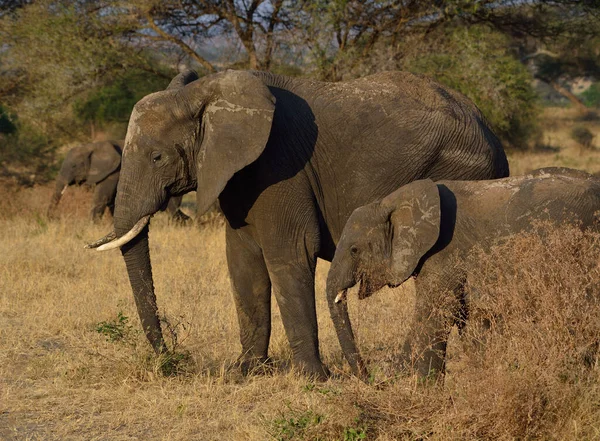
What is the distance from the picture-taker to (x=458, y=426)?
455 centimetres

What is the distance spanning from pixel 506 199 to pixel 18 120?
1438 cm

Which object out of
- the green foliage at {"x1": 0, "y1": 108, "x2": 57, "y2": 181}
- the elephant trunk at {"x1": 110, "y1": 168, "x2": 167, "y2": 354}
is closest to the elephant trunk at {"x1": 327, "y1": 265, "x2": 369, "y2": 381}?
the elephant trunk at {"x1": 110, "y1": 168, "x2": 167, "y2": 354}

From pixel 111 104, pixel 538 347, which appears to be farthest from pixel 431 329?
pixel 111 104

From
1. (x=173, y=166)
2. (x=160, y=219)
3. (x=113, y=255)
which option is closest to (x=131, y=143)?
(x=173, y=166)

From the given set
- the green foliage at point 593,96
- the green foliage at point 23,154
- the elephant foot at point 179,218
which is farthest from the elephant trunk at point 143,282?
the green foliage at point 593,96

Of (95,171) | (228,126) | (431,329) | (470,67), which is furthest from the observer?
(95,171)

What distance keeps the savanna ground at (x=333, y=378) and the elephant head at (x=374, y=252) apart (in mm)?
189

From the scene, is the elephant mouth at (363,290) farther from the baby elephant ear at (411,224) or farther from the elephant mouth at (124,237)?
the elephant mouth at (124,237)

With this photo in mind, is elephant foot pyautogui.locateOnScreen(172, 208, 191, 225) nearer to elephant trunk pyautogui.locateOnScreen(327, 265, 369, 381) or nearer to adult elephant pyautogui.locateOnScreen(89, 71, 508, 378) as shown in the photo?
adult elephant pyautogui.locateOnScreen(89, 71, 508, 378)

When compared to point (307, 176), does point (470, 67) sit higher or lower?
lower

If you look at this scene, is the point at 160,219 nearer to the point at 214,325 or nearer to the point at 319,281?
the point at 319,281

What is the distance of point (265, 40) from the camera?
48.5ft

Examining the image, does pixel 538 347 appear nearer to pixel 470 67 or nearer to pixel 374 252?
pixel 374 252

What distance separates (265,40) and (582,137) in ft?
65.2
